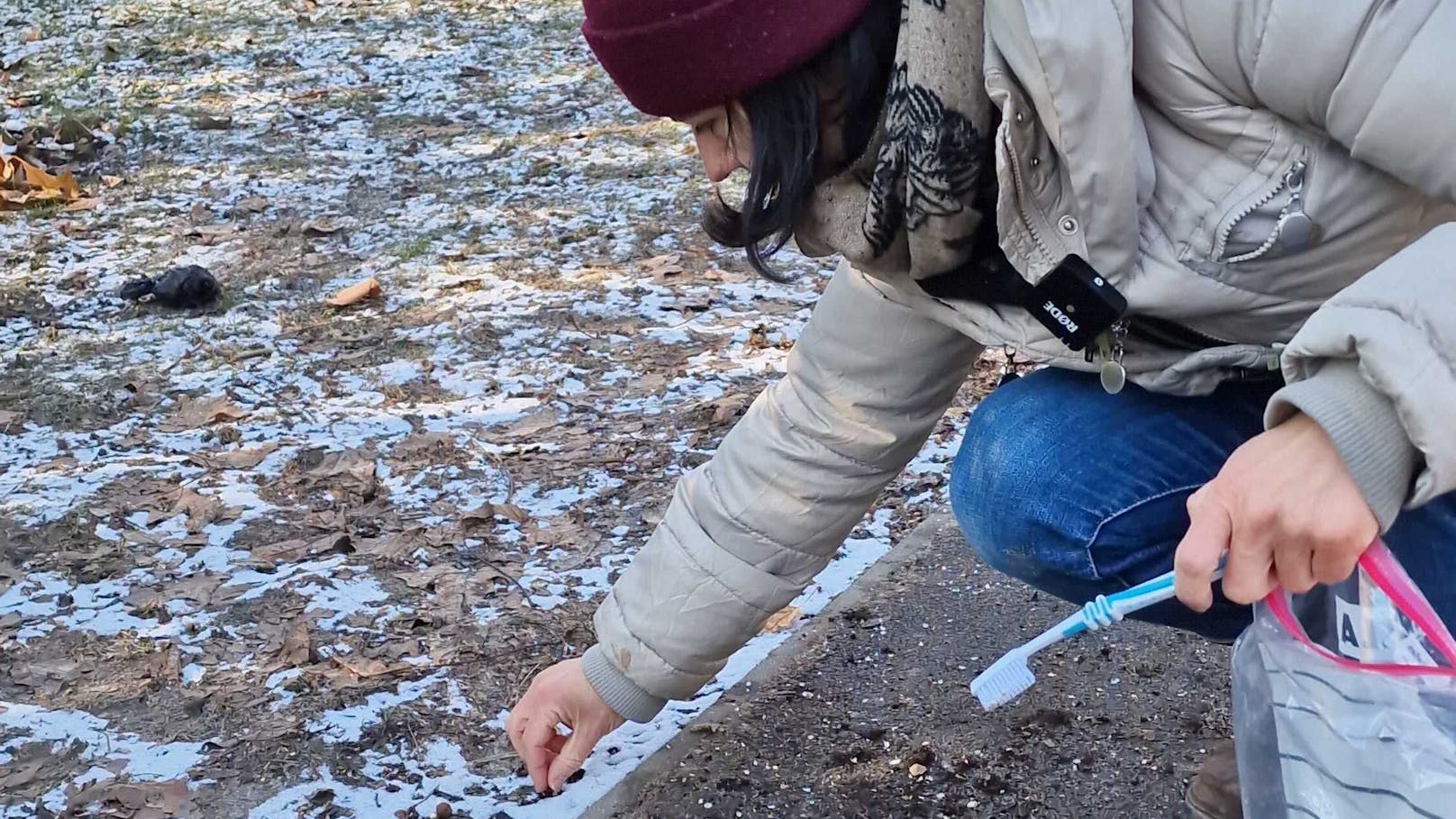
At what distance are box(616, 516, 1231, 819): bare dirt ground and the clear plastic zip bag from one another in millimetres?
672

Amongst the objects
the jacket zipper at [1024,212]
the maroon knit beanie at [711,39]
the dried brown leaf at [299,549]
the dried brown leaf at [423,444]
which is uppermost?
the maroon knit beanie at [711,39]

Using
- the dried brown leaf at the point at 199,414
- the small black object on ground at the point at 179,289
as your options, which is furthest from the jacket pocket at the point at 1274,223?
the small black object on ground at the point at 179,289

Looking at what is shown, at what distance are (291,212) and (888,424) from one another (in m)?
2.71

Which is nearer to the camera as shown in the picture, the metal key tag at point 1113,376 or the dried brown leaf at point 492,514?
the metal key tag at point 1113,376

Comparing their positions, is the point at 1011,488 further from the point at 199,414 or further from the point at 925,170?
the point at 199,414

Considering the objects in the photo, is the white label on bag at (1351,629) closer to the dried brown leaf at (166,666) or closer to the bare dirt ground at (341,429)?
the bare dirt ground at (341,429)

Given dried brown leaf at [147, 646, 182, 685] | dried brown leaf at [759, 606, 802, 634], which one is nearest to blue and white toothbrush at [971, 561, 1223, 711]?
dried brown leaf at [759, 606, 802, 634]

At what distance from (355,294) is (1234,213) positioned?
2480mm

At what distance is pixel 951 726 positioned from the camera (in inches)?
76.9

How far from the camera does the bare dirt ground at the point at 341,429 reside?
1958 millimetres

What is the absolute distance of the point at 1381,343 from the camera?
1.04 metres

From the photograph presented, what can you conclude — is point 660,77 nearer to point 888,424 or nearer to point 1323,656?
Result: point 888,424

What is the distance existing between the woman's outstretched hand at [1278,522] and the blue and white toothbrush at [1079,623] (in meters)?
0.03

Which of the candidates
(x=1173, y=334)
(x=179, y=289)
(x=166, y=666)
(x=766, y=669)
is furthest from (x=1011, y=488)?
(x=179, y=289)
